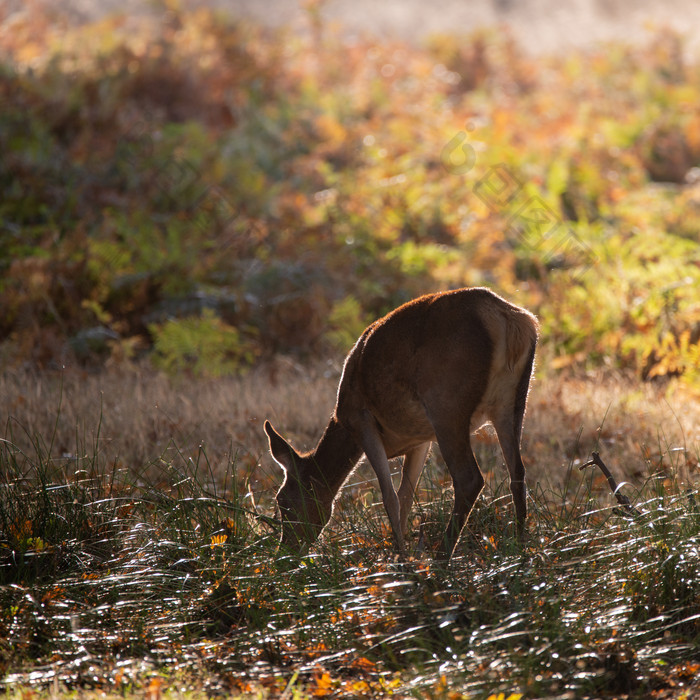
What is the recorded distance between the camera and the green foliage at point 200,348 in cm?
981

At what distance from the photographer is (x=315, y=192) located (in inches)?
591

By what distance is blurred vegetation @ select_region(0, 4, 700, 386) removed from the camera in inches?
415

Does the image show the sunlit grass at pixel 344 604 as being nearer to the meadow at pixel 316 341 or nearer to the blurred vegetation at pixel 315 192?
the meadow at pixel 316 341

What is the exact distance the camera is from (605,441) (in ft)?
25.3

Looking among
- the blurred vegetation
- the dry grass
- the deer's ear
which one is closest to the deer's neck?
the deer's ear

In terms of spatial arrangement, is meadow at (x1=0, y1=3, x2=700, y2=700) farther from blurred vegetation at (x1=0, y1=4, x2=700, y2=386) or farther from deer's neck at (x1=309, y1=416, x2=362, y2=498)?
deer's neck at (x1=309, y1=416, x2=362, y2=498)

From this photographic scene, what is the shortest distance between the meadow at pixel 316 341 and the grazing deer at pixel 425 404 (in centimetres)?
24

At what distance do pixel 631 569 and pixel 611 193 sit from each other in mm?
11452

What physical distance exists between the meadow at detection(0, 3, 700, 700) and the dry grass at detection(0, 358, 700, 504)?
4 cm

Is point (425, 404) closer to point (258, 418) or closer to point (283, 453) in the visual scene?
point (283, 453)

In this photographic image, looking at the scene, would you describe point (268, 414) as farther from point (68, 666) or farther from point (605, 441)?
point (68, 666)

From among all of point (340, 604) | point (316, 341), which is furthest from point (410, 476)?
point (316, 341)

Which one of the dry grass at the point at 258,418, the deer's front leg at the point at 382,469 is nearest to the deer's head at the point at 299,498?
the deer's front leg at the point at 382,469

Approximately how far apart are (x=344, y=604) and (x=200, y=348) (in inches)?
236
